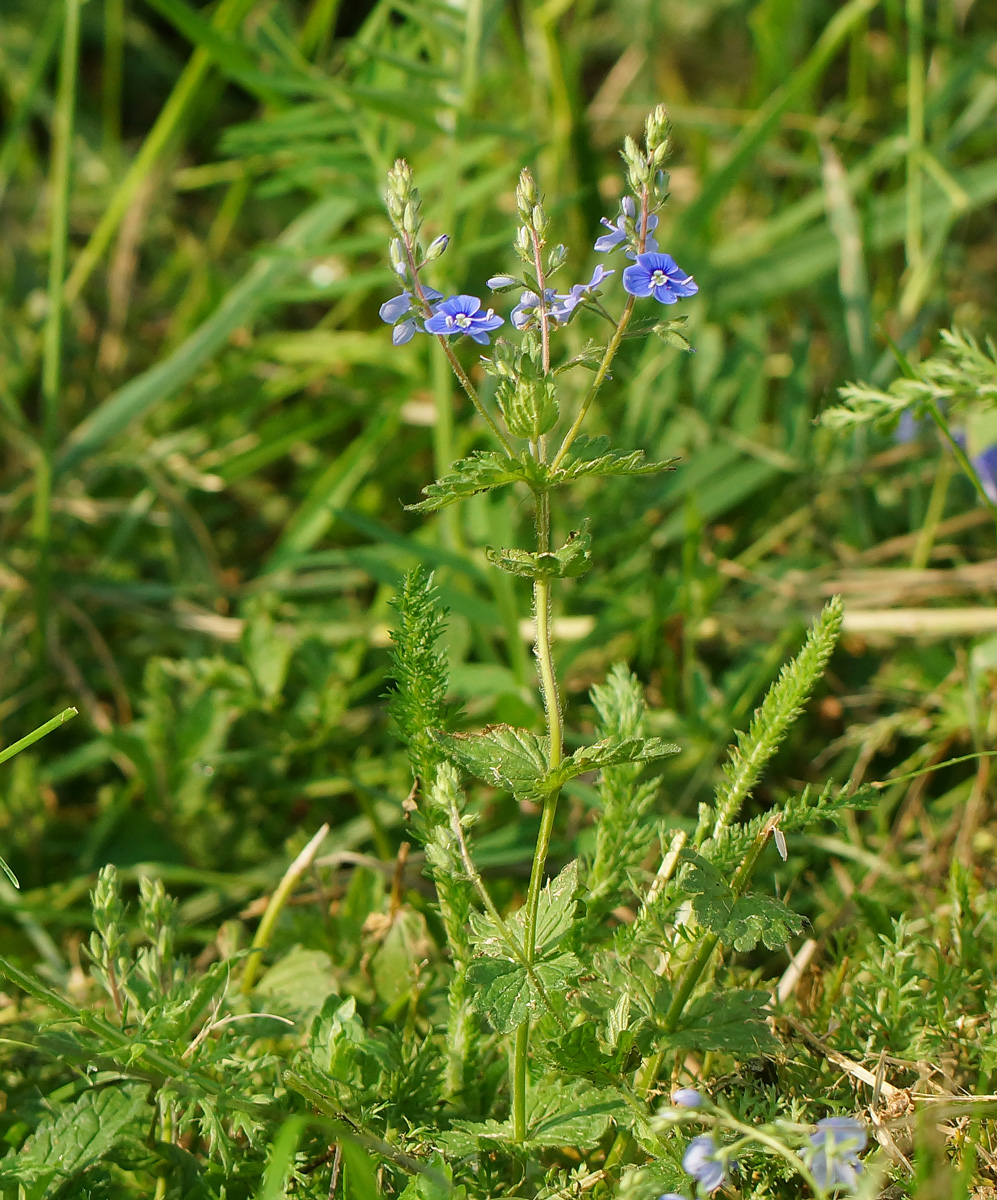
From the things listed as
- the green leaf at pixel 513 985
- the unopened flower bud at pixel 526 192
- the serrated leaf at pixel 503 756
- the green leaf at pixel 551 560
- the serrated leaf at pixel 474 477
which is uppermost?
the unopened flower bud at pixel 526 192

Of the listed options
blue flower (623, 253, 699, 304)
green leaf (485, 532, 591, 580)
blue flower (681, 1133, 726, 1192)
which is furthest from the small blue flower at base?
blue flower (681, 1133, 726, 1192)

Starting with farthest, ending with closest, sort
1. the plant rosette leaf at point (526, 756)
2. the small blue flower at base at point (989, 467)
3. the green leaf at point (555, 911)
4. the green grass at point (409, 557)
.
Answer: the small blue flower at base at point (989, 467) → the green grass at point (409, 557) → the green leaf at point (555, 911) → the plant rosette leaf at point (526, 756)

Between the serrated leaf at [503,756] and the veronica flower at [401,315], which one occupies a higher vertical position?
the veronica flower at [401,315]

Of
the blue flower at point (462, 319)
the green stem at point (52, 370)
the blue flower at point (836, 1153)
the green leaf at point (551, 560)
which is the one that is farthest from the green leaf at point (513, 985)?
the green stem at point (52, 370)

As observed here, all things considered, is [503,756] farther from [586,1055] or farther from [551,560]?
[586,1055]

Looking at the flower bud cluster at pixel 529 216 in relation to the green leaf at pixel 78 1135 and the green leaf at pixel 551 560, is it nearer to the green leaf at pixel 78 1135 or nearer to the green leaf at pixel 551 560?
the green leaf at pixel 551 560

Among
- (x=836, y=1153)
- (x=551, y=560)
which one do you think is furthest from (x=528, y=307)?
(x=836, y=1153)

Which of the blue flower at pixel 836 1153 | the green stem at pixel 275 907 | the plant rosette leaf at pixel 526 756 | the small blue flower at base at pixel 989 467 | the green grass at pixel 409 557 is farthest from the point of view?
the small blue flower at base at pixel 989 467
